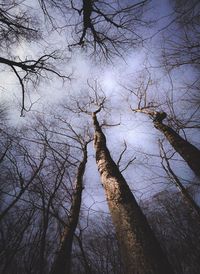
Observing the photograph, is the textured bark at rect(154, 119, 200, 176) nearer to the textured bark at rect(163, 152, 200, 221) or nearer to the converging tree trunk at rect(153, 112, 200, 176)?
the converging tree trunk at rect(153, 112, 200, 176)

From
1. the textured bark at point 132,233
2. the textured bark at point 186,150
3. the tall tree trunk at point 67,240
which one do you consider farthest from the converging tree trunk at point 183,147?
the tall tree trunk at point 67,240

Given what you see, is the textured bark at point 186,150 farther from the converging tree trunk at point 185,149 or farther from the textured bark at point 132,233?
the textured bark at point 132,233

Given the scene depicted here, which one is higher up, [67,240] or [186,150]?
[186,150]

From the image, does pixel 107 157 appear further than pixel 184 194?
No

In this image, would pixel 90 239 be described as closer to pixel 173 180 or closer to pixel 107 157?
pixel 173 180

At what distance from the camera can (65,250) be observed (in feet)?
12.4

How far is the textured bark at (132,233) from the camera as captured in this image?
1.48 m

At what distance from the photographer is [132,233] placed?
1.81 meters

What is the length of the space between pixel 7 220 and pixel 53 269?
8.64 metres

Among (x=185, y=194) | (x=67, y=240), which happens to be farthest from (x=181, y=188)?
(x=67, y=240)

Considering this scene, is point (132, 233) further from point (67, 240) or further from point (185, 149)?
point (185, 149)

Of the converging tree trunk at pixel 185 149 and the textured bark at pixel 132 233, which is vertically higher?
the converging tree trunk at pixel 185 149

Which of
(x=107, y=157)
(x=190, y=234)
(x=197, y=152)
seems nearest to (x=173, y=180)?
(x=197, y=152)

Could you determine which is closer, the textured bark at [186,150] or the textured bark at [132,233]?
the textured bark at [132,233]
